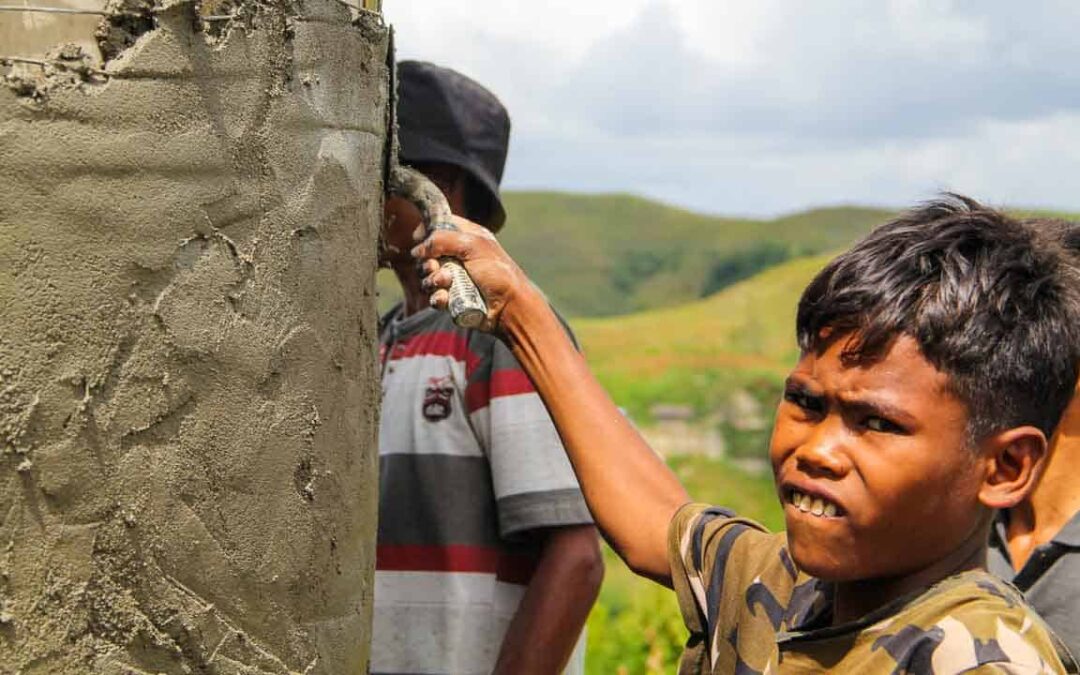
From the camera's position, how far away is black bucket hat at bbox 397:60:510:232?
2973 millimetres

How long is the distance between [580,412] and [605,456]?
8cm

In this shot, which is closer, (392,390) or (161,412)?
(161,412)

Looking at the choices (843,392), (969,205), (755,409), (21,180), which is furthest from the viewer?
(755,409)

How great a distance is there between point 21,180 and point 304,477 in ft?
1.67

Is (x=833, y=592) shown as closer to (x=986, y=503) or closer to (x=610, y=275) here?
(x=986, y=503)

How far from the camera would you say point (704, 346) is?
105 ft

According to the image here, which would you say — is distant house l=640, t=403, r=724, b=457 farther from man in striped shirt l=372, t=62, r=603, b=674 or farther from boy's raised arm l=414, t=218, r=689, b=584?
boy's raised arm l=414, t=218, r=689, b=584

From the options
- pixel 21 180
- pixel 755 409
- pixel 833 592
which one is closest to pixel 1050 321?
pixel 833 592

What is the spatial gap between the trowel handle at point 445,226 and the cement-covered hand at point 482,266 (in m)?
0.02

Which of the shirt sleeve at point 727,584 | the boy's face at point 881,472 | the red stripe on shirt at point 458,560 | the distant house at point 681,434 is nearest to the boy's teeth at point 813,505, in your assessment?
the boy's face at point 881,472

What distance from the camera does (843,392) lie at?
5.52ft

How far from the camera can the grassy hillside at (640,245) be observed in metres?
49.6

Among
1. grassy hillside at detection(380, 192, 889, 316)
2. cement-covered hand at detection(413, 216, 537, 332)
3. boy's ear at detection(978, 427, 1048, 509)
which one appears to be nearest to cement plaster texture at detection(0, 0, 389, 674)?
cement-covered hand at detection(413, 216, 537, 332)

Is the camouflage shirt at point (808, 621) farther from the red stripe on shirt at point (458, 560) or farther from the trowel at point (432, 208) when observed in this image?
the red stripe on shirt at point (458, 560)
